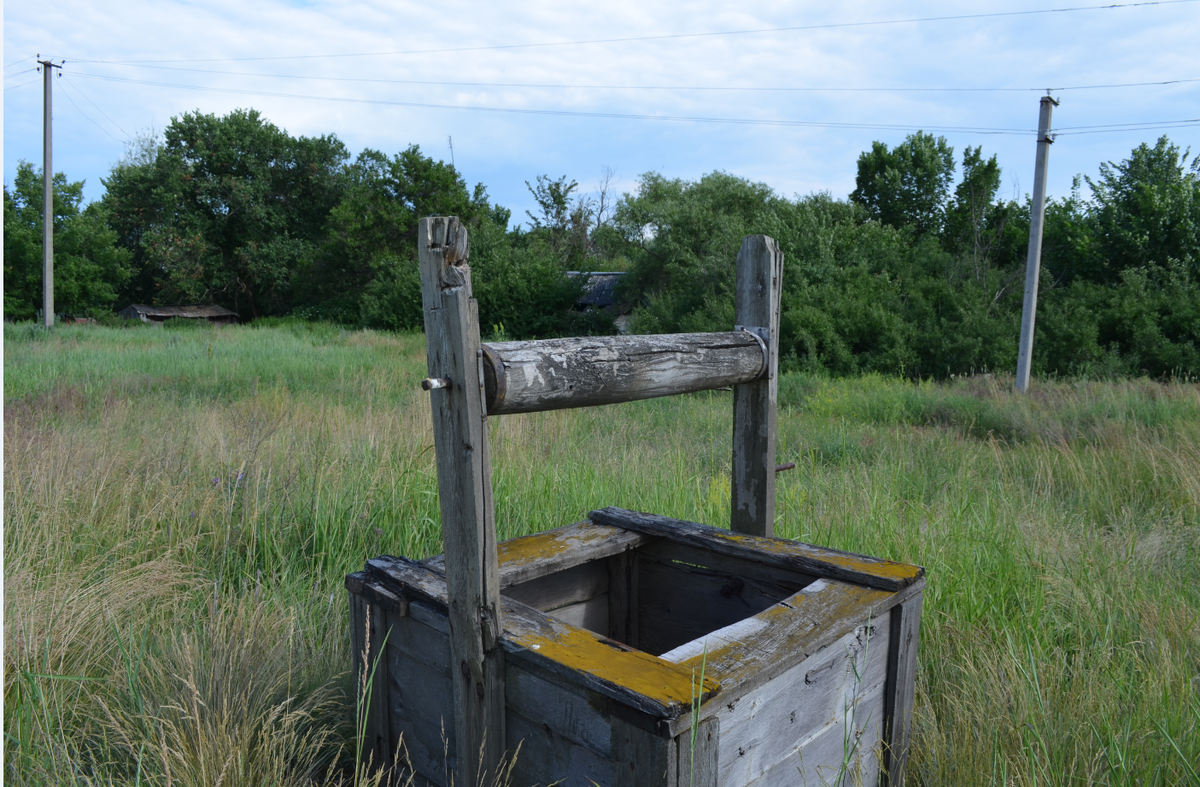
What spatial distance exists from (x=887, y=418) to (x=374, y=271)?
2626 cm

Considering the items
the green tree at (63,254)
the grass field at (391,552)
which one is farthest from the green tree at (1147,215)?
the green tree at (63,254)

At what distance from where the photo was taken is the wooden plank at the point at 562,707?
1.34 metres

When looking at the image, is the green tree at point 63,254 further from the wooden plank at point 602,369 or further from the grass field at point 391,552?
the wooden plank at point 602,369

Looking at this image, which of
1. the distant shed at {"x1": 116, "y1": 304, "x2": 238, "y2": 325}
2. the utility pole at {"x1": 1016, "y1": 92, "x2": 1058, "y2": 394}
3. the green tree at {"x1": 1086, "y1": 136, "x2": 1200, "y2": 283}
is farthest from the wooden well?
the distant shed at {"x1": 116, "y1": 304, "x2": 238, "y2": 325}

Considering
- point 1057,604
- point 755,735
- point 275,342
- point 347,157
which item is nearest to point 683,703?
point 755,735

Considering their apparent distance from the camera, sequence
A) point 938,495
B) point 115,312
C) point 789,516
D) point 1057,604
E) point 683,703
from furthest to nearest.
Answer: point 115,312, point 938,495, point 789,516, point 1057,604, point 683,703

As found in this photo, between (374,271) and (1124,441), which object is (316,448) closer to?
(1124,441)

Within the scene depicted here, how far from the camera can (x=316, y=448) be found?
4398 mm

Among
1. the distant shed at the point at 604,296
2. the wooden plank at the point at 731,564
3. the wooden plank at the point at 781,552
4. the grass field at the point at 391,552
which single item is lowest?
the grass field at the point at 391,552

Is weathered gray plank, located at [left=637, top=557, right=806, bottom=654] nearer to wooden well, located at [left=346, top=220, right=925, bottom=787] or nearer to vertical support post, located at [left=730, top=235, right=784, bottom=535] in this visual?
wooden well, located at [left=346, top=220, right=925, bottom=787]

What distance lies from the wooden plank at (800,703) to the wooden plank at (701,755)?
29 mm

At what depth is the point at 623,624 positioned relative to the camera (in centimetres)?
231

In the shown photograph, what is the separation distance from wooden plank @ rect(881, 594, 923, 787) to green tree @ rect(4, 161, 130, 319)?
37060 millimetres

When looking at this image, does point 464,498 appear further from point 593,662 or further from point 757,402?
point 757,402
